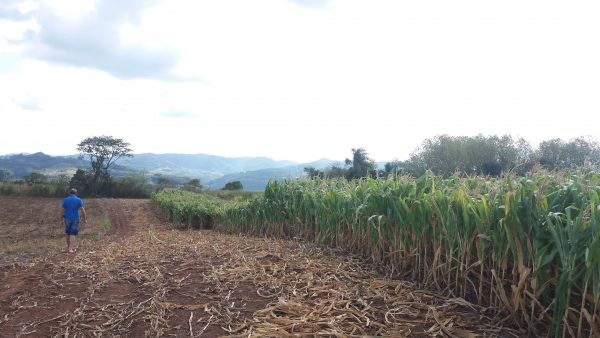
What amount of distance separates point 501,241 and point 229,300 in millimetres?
2586

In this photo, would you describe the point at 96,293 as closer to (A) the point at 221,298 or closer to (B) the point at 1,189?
(A) the point at 221,298

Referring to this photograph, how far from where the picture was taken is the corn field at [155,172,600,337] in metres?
3.18

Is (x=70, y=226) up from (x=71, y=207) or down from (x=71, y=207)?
down

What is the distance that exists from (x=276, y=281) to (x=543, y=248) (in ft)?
8.53

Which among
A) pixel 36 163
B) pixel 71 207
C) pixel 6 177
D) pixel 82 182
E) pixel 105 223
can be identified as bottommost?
pixel 105 223

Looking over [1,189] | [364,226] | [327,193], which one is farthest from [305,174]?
[1,189]

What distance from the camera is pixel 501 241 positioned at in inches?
149

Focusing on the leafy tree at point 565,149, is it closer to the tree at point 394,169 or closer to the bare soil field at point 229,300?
the tree at point 394,169

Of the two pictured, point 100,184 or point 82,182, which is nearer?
point 82,182

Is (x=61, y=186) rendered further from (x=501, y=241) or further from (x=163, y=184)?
(x=501, y=241)

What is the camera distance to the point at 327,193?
732 centimetres

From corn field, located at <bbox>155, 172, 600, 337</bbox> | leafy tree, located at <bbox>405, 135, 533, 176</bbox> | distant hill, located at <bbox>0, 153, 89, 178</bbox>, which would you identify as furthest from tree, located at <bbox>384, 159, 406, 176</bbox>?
distant hill, located at <bbox>0, 153, 89, 178</bbox>

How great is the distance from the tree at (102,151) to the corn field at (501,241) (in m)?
49.9

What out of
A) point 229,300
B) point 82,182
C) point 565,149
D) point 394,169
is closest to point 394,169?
point 394,169
